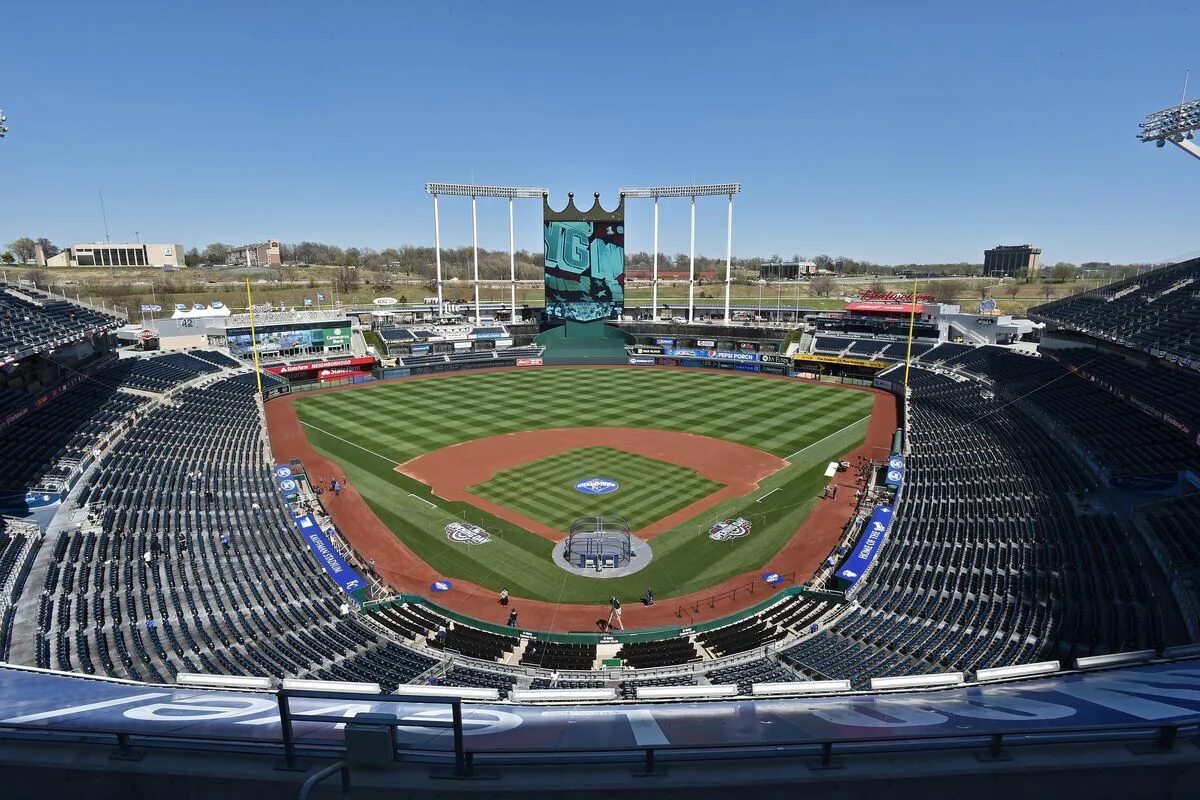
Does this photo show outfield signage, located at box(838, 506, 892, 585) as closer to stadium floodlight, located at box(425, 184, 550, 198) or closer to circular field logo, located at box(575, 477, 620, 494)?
circular field logo, located at box(575, 477, 620, 494)

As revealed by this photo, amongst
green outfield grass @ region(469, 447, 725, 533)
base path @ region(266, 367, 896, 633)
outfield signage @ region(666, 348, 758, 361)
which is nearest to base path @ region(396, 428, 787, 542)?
green outfield grass @ region(469, 447, 725, 533)

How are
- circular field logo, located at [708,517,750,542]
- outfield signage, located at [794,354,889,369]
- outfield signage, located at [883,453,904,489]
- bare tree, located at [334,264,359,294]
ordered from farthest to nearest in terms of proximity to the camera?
bare tree, located at [334,264,359,294]
outfield signage, located at [794,354,889,369]
outfield signage, located at [883,453,904,489]
circular field logo, located at [708,517,750,542]

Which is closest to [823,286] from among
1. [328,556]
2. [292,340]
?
[292,340]

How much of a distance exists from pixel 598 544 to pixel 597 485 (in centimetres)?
808

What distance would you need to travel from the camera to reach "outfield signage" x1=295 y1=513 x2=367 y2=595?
23.0 m

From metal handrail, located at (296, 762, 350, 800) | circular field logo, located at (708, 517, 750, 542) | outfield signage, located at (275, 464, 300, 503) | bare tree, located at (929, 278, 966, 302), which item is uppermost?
bare tree, located at (929, 278, 966, 302)

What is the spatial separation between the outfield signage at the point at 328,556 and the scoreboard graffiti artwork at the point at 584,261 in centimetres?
5781

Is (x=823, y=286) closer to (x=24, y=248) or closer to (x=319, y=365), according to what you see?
(x=319, y=365)

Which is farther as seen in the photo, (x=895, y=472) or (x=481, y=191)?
(x=481, y=191)

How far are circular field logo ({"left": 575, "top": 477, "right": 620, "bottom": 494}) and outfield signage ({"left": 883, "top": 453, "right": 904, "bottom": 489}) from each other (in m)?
14.9

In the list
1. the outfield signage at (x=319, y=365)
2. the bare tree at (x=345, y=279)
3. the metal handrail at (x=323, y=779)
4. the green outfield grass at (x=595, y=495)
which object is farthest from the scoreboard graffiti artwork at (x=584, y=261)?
the metal handrail at (x=323, y=779)

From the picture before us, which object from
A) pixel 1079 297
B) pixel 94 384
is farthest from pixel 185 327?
pixel 1079 297

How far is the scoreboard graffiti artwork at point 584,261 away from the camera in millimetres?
79438

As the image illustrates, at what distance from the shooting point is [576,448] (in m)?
42.9
